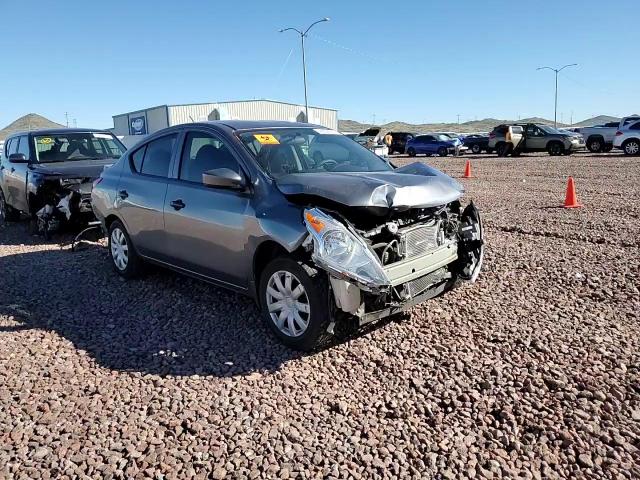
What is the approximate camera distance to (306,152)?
497 centimetres

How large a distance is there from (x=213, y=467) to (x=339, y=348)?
5.18 feet

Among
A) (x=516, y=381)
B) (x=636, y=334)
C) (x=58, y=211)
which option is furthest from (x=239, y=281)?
(x=58, y=211)

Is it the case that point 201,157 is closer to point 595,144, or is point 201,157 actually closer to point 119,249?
point 119,249

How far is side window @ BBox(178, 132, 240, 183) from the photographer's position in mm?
4793

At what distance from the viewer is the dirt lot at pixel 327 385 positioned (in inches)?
112

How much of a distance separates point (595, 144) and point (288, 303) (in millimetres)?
29121

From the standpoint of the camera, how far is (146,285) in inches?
236

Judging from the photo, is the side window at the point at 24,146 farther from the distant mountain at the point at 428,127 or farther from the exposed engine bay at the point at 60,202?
the distant mountain at the point at 428,127

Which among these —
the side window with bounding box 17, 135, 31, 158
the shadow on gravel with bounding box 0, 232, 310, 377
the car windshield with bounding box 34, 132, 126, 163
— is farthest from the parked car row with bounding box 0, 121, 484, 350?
the side window with bounding box 17, 135, 31, 158

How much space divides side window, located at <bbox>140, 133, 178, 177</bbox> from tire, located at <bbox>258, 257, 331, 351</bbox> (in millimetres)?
1982

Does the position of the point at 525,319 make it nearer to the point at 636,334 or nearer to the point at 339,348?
the point at 636,334

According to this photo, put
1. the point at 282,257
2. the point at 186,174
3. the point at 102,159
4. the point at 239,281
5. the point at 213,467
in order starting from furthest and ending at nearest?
the point at 102,159, the point at 186,174, the point at 239,281, the point at 282,257, the point at 213,467

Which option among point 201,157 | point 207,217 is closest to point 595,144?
point 201,157

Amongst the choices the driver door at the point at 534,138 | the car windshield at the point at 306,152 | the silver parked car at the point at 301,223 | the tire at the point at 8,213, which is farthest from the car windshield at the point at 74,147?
the driver door at the point at 534,138
